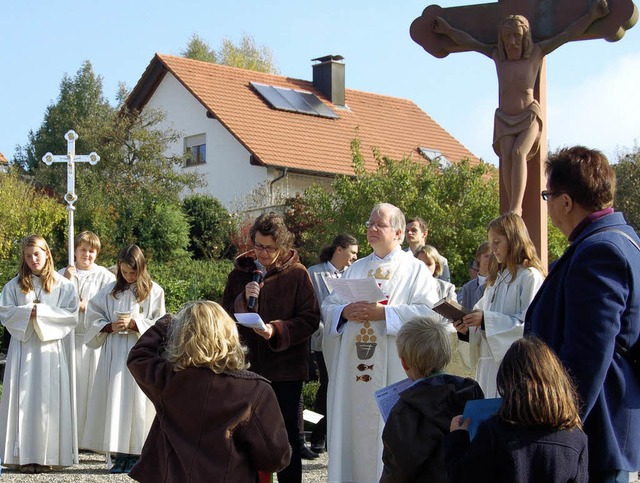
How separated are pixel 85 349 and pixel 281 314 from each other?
12.8 feet

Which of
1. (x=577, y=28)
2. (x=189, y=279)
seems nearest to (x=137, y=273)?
(x=577, y=28)

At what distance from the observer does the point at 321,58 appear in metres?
34.8

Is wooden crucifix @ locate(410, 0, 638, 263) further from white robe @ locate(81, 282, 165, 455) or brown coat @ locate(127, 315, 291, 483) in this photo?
brown coat @ locate(127, 315, 291, 483)

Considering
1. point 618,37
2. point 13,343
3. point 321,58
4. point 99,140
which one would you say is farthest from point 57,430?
point 321,58

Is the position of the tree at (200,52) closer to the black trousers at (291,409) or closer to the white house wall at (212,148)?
the white house wall at (212,148)

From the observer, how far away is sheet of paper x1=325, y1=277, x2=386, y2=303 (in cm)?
661

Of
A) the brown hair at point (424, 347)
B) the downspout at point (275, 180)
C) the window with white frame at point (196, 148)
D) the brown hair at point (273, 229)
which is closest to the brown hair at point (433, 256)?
the brown hair at point (273, 229)

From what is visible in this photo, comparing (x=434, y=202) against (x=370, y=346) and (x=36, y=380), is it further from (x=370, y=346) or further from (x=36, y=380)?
(x=370, y=346)

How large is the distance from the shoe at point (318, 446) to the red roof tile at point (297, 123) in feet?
63.8

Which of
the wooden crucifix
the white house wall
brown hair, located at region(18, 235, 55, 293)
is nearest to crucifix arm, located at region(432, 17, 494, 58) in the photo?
the wooden crucifix

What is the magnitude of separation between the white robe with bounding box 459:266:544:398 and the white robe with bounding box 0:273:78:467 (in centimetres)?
408

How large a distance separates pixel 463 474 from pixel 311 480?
4.82 meters

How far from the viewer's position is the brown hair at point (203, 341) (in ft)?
15.0

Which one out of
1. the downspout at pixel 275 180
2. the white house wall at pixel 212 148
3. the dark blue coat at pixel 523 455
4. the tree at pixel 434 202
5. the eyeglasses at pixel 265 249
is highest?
the white house wall at pixel 212 148
